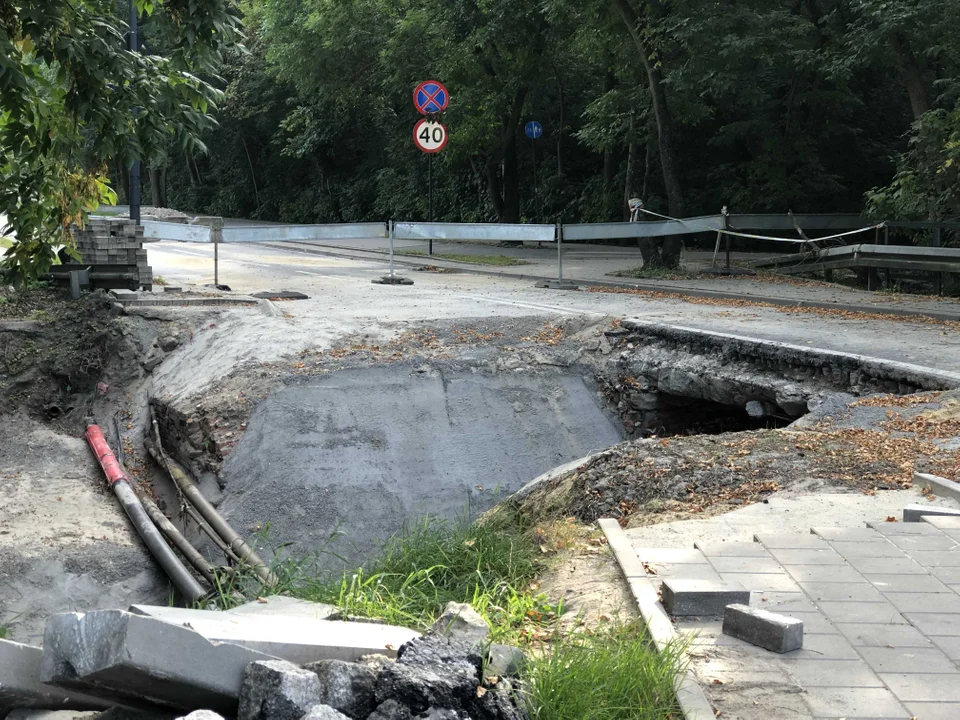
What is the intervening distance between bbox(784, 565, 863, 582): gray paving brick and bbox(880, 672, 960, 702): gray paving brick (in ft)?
3.21

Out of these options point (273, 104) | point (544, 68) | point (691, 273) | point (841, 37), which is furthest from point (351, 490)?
point (273, 104)

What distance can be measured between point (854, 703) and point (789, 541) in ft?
5.81

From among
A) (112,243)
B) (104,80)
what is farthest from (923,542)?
(112,243)

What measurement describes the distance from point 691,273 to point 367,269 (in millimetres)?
6373


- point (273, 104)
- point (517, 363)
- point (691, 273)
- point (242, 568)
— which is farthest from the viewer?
point (273, 104)

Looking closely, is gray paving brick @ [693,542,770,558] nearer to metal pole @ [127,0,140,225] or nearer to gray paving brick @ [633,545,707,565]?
gray paving brick @ [633,545,707,565]

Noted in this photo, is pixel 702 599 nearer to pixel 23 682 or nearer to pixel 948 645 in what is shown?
pixel 948 645

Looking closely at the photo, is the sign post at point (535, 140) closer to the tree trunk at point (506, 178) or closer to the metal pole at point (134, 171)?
the tree trunk at point (506, 178)

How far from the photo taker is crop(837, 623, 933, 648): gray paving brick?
4.16m

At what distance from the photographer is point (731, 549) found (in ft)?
17.3

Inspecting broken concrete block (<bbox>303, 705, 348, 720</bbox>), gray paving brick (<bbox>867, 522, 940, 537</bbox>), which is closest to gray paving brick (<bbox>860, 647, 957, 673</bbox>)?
gray paving brick (<bbox>867, 522, 940, 537</bbox>)

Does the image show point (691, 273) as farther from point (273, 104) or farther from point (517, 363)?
point (273, 104)

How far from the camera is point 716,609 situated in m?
4.41

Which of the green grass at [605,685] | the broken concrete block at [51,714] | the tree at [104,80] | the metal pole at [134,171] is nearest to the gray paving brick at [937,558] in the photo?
the green grass at [605,685]
